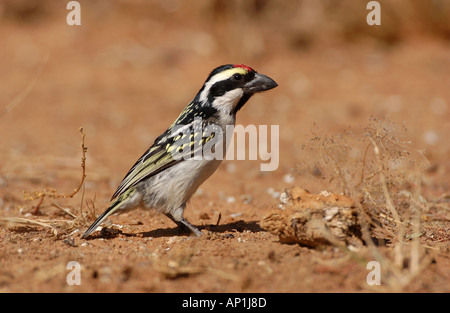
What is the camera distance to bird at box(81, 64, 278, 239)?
199 inches

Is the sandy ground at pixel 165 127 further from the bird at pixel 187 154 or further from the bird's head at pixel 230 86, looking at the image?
the bird's head at pixel 230 86

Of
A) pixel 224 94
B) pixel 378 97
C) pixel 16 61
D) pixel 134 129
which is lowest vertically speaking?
pixel 224 94

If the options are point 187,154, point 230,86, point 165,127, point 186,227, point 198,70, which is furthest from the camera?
point 198,70

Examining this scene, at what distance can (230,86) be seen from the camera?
17.6 feet

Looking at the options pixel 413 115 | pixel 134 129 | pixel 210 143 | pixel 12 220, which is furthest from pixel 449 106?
pixel 12 220

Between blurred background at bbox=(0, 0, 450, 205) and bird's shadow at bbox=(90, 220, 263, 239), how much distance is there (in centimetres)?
220

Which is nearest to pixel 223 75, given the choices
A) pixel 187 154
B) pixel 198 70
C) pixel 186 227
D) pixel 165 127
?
pixel 187 154

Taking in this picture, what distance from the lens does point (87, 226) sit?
523cm

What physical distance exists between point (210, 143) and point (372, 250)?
76.3 inches

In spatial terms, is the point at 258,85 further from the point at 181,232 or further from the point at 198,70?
the point at 198,70

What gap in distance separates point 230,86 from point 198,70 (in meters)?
7.21

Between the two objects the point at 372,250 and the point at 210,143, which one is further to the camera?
the point at 210,143

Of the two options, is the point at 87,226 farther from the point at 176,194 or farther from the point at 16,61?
the point at 16,61

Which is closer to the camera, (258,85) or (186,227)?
(186,227)
